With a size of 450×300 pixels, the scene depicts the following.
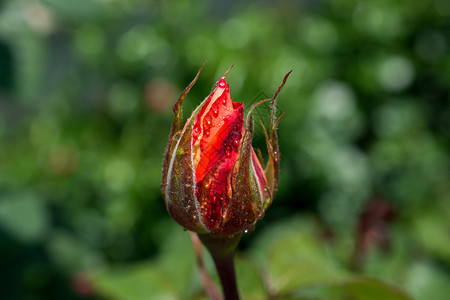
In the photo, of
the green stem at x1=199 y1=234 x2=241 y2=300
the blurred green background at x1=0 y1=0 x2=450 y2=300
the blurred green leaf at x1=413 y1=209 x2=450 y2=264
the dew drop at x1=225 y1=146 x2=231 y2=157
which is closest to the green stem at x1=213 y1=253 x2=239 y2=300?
the green stem at x1=199 y1=234 x2=241 y2=300

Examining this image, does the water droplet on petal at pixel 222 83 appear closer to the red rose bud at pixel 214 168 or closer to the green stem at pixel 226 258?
the red rose bud at pixel 214 168

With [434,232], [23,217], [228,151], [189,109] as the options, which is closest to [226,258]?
[228,151]

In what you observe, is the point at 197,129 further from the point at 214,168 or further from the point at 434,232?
the point at 434,232

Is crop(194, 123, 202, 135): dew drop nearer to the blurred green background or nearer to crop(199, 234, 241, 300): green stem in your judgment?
crop(199, 234, 241, 300): green stem

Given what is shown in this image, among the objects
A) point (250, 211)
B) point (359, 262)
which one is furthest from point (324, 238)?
point (250, 211)

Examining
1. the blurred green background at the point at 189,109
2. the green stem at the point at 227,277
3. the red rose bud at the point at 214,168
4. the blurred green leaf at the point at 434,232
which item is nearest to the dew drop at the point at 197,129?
the red rose bud at the point at 214,168

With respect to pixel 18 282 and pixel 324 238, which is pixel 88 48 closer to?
pixel 18 282
